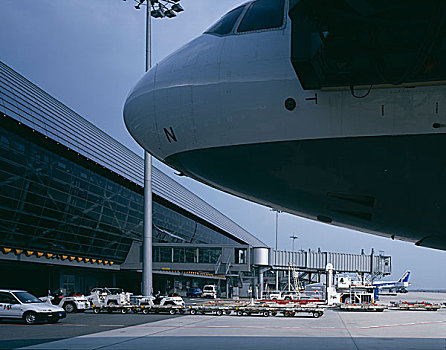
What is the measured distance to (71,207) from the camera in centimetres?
5494

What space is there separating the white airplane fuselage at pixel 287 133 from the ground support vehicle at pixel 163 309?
30406mm

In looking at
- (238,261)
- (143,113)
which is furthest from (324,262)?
(143,113)

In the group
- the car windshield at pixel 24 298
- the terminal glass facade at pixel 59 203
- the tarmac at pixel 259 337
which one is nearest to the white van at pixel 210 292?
the terminal glass facade at pixel 59 203

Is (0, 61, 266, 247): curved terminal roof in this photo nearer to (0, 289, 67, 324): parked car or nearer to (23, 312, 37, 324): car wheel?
(0, 289, 67, 324): parked car

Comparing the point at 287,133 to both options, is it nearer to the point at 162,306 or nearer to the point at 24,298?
the point at 24,298

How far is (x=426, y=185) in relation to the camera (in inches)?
295

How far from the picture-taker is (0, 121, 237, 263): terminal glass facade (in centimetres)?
4470

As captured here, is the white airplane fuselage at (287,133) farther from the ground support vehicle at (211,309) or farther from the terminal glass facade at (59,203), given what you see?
the terminal glass facade at (59,203)

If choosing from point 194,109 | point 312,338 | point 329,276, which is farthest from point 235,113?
point 329,276

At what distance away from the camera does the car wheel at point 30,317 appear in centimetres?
2844

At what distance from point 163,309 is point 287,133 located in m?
32.7

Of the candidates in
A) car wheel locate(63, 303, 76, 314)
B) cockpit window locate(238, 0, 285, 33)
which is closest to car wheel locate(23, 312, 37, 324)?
car wheel locate(63, 303, 76, 314)

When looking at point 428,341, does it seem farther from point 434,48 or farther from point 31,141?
point 31,141

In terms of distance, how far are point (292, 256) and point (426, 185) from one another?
68122 millimetres
